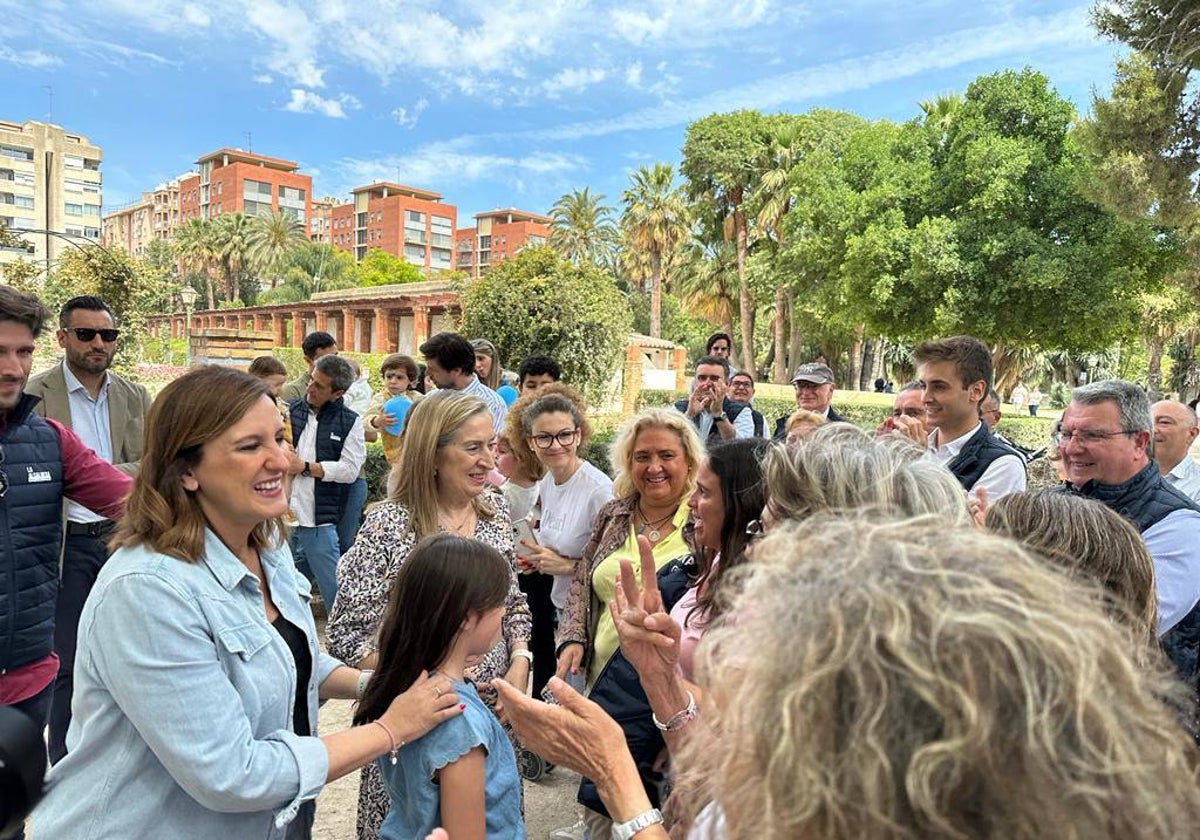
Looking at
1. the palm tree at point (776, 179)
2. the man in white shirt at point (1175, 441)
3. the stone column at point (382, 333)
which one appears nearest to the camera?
the man in white shirt at point (1175, 441)

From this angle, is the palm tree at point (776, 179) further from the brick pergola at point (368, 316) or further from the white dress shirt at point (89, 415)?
the white dress shirt at point (89, 415)

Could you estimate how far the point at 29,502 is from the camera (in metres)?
2.69

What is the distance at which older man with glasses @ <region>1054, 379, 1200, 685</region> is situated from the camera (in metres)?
2.52

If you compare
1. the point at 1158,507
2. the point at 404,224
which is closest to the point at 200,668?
the point at 1158,507

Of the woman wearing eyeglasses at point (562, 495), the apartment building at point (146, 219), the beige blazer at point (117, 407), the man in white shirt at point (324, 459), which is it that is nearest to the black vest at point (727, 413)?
the woman wearing eyeglasses at point (562, 495)

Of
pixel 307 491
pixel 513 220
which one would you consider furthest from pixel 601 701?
pixel 513 220

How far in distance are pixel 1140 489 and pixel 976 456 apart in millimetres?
861

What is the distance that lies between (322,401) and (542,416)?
98.3 inches

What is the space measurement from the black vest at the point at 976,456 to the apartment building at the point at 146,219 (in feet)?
430

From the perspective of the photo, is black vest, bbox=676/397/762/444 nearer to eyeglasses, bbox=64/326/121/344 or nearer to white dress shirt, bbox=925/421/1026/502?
white dress shirt, bbox=925/421/1026/502

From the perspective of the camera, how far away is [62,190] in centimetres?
8238

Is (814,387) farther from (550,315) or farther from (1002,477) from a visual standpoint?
(550,315)

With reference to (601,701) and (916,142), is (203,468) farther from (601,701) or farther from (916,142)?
(916,142)

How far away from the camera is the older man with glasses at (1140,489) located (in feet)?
8.26
